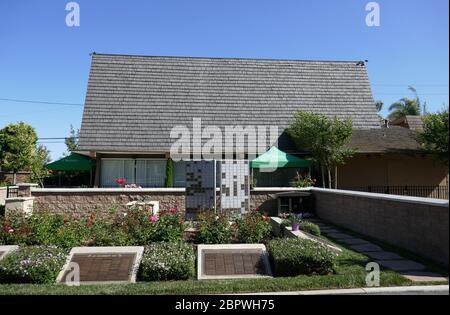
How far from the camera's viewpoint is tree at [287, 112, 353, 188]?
18.1 m

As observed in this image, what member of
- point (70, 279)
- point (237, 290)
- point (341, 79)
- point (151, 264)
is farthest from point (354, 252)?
point (341, 79)

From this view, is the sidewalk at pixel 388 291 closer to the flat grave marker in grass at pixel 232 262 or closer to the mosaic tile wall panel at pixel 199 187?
the flat grave marker in grass at pixel 232 262

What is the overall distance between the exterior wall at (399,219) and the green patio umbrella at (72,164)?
12.9 m

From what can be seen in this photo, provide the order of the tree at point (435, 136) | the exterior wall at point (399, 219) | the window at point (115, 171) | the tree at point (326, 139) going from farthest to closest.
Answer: the window at point (115, 171), the tree at point (326, 139), the tree at point (435, 136), the exterior wall at point (399, 219)

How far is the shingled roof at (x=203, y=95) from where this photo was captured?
70.3ft

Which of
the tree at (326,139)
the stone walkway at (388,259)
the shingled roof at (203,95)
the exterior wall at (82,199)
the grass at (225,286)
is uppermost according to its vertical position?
the shingled roof at (203,95)

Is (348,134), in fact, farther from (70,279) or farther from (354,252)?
(70,279)

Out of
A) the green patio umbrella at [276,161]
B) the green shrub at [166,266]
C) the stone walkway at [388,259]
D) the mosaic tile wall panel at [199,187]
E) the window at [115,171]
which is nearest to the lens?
the stone walkway at [388,259]

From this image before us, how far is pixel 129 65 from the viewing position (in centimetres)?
2464

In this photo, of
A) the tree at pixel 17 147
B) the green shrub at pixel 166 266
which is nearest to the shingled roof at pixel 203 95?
the tree at pixel 17 147

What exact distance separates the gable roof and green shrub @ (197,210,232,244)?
1069cm

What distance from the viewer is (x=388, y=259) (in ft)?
26.9

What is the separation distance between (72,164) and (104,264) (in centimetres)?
1360

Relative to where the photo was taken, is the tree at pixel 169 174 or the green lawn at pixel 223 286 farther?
the tree at pixel 169 174
